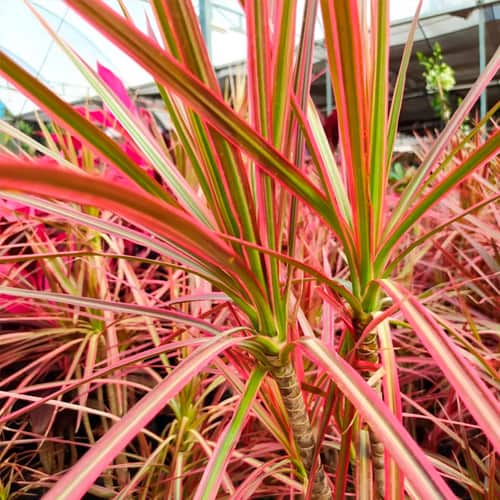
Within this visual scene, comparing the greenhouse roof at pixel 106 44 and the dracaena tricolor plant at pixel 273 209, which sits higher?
the greenhouse roof at pixel 106 44

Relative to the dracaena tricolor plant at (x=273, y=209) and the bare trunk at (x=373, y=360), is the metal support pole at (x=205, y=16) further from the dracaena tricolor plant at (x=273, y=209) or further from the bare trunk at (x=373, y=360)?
the bare trunk at (x=373, y=360)

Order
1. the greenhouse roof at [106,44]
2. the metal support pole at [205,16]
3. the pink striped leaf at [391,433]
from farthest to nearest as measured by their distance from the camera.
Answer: the greenhouse roof at [106,44] < the metal support pole at [205,16] < the pink striped leaf at [391,433]

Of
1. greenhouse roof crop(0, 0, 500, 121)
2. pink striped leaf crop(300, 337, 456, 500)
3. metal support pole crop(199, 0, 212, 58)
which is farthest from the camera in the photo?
greenhouse roof crop(0, 0, 500, 121)

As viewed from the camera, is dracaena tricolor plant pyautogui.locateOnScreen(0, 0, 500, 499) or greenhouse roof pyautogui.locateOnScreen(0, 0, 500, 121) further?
greenhouse roof pyautogui.locateOnScreen(0, 0, 500, 121)

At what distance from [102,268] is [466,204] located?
0.94 meters

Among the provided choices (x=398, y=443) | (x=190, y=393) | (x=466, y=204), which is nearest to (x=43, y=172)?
(x=398, y=443)

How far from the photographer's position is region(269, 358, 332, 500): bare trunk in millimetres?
361

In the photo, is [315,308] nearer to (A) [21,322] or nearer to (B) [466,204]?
(A) [21,322]

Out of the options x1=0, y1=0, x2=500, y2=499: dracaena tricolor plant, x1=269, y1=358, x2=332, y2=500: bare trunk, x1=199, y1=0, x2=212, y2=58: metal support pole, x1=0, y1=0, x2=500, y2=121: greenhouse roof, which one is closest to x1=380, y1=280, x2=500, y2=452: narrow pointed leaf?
x1=0, y1=0, x2=500, y2=499: dracaena tricolor plant

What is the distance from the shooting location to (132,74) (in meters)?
5.71

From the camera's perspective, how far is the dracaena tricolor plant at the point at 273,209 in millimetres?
225

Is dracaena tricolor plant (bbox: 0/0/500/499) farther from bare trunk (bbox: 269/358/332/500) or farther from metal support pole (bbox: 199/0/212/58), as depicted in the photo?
metal support pole (bbox: 199/0/212/58)

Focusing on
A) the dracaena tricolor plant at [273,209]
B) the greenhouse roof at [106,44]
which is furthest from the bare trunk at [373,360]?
the greenhouse roof at [106,44]

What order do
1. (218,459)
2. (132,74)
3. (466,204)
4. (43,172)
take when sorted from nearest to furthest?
1. (43,172)
2. (218,459)
3. (466,204)
4. (132,74)
